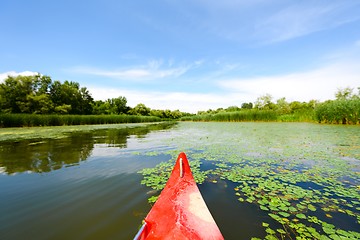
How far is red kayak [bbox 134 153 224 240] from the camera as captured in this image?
1.15 m

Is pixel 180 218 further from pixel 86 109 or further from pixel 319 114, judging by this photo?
A: pixel 86 109

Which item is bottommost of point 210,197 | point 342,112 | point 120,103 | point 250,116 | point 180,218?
point 210,197

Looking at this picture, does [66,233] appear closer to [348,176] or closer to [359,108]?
[348,176]

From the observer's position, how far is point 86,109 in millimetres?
52438

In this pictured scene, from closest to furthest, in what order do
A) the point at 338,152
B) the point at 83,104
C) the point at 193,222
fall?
the point at 193,222 → the point at 338,152 → the point at 83,104

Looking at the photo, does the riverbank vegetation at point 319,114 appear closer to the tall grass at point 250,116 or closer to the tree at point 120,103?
the tall grass at point 250,116

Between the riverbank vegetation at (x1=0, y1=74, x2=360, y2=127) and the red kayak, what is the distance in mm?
18262

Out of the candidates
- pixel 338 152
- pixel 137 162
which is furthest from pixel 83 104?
pixel 338 152

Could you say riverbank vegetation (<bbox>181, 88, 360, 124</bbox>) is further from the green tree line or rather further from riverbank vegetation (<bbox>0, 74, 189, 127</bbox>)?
the green tree line

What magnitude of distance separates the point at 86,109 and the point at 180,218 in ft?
196

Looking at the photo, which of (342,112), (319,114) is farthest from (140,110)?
(342,112)

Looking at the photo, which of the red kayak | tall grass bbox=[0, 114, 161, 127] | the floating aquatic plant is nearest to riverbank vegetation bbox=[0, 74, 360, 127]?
tall grass bbox=[0, 114, 161, 127]

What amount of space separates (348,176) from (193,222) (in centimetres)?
386

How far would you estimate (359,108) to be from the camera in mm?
12938
